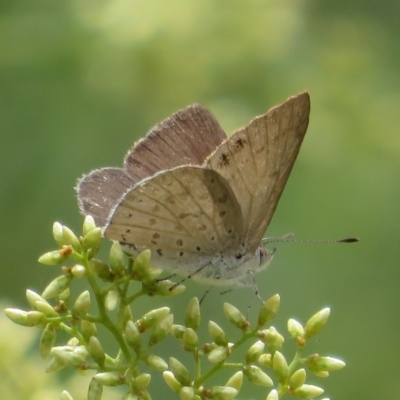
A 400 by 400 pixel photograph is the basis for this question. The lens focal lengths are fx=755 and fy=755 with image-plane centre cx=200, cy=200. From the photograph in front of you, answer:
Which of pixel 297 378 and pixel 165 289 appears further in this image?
Answer: pixel 165 289

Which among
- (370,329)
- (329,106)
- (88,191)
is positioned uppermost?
(88,191)

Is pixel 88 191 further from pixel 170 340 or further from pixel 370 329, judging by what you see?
pixel 370 329

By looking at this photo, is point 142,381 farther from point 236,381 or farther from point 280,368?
point 280,368

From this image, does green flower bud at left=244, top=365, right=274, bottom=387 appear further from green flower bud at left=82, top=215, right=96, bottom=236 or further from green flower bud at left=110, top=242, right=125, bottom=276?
green flower bud at left=82, top=215, right=96, bottom=236

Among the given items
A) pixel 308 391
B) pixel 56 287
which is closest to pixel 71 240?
pixel 56 287

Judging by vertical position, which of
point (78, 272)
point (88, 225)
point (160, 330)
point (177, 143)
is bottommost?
point (160, 330)

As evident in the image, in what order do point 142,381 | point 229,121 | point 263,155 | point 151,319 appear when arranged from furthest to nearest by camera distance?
point 229,121 → point 263,155 → point 151,319 → point 142,381

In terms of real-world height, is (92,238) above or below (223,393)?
above

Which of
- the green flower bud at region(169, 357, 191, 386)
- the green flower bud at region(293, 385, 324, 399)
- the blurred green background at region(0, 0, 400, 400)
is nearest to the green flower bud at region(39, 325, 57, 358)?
the green flower bud at region(169, 357, 191, 386)

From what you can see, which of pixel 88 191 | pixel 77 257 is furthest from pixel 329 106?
pixel 77 257
